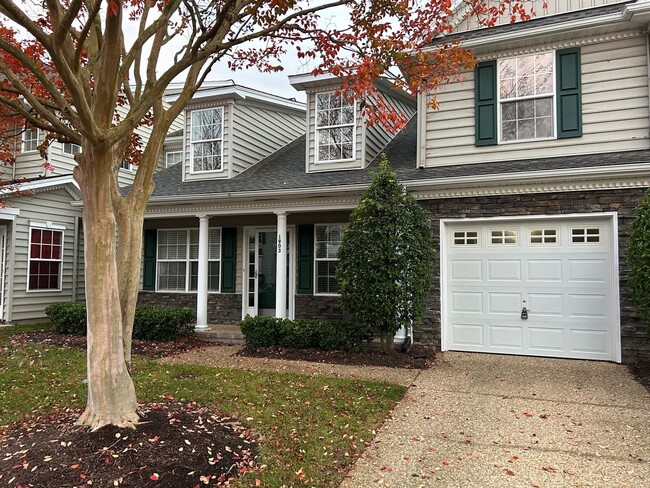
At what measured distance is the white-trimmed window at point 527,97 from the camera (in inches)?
298

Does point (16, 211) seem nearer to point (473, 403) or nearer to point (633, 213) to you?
point (473, 403)

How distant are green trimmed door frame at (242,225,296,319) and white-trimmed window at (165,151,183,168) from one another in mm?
5469

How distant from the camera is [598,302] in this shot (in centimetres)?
688

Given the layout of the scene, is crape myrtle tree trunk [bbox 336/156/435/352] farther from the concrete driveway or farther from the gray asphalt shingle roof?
the concrete driveway

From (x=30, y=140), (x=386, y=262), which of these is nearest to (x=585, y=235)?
(x=386, y=262)

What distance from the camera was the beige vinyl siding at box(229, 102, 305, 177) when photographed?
10773mm

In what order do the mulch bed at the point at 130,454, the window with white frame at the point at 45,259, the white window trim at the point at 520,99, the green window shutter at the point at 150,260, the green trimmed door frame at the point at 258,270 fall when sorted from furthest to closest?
the green window shutter at the point at 150,260, the window with white frame at the point at 45,259, the green trimmed door frame at the point at 258,270, the white window trim at the point at 520,99, the mulch bed at the point at 130,454

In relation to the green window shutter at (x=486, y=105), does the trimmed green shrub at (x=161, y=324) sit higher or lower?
lower

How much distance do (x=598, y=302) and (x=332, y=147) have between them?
18.6ft

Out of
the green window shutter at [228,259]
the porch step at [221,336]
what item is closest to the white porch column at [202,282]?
the porch step at [221,336]

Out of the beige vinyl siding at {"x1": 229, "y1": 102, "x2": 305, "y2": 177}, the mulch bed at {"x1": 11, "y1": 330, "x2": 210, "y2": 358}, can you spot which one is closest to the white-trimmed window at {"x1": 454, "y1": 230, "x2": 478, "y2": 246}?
the mulch bed at {"x1": 11, "y1": 330, "x2": 210, "y2": 358}

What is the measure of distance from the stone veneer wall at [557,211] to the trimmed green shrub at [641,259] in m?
0.46

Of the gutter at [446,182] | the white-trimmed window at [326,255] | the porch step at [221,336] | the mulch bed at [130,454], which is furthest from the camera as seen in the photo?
the white-trimmed window at [326,255]

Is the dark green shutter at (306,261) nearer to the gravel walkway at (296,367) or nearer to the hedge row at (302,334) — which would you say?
the hedge row at (302,334)
